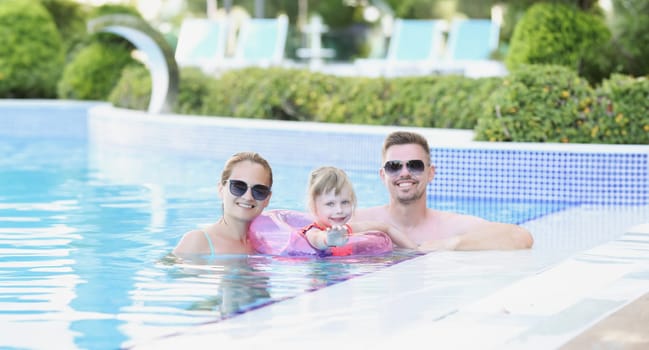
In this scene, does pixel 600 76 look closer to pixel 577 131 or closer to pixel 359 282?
pixel 577 131

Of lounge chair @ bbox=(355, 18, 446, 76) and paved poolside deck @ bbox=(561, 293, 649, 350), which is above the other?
lounge chair @ bbox=(355, 18, 446, 76)

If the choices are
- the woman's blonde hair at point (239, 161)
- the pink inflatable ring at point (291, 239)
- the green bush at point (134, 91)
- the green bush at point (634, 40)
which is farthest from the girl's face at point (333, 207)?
the green bush at point (134, 91)

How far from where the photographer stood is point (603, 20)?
14328 millimetres

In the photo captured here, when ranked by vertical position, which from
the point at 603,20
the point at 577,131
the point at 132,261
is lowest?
the point at 132,261

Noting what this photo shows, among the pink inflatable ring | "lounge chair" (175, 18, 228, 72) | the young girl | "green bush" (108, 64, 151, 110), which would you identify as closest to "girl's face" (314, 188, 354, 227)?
the young girl

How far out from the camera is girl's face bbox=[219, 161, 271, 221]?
19.7 feet

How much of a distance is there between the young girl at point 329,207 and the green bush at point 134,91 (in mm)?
9945

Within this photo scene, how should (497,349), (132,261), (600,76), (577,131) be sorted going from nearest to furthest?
(497,349) → (132,261) → (577,131) → (600,76)

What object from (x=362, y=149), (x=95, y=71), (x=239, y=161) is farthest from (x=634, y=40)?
(x=95, y=71)

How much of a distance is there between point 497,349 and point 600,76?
27.6 feet

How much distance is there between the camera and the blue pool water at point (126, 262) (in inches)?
191

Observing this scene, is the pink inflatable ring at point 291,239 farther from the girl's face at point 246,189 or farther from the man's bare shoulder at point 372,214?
the man's bare shoulder at point 372,214

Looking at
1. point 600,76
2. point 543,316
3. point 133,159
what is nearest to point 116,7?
point 133,159

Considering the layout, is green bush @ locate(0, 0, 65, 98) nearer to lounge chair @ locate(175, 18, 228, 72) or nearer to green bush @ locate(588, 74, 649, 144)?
lounge chair @ locate(175, 18, 228, 72)
